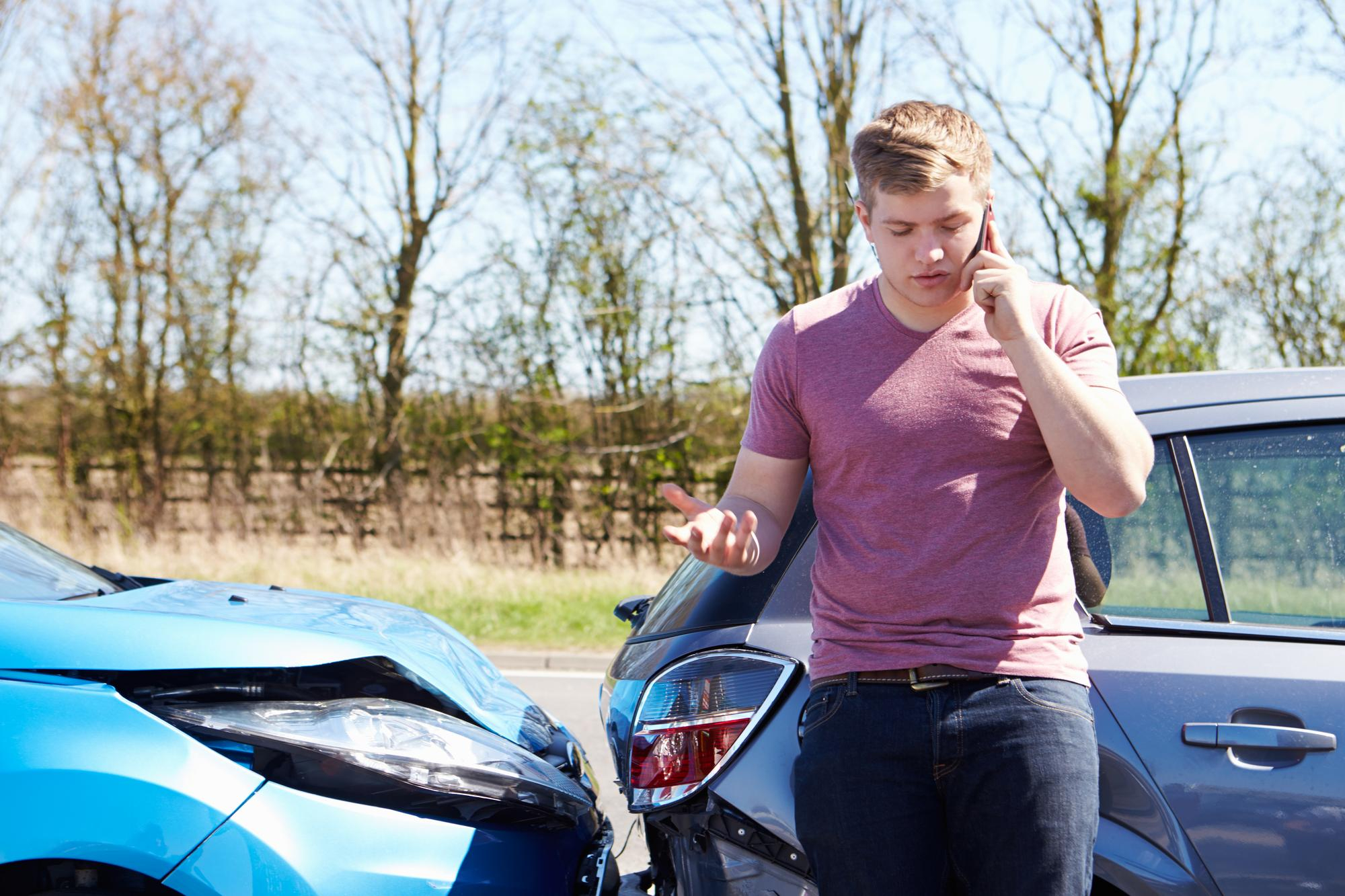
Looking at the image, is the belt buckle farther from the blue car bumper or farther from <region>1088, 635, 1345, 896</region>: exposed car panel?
the blue car bumper

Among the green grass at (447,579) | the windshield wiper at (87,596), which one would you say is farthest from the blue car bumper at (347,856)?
the green grass at (447,579)

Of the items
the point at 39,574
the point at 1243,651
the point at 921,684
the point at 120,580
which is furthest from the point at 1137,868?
the point at 120,580

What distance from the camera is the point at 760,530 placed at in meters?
1.87

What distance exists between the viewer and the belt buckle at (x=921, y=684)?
169 cm

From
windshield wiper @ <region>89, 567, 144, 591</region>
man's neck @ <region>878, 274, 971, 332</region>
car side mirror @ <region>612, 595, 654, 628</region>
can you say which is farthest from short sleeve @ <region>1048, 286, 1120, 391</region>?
windshield wiper @ <region>89, 567, 144, 591</region>

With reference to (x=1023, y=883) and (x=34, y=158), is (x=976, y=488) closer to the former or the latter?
(x=1023, y=883)

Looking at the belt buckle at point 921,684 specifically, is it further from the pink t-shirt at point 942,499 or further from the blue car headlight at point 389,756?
the blue car headlight at point 389,756

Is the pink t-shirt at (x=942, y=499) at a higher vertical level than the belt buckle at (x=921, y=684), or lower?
higher

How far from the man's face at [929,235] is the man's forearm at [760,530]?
44cm

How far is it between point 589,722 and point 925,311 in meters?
4.78

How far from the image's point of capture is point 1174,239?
12.9 m

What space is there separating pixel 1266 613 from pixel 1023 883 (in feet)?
2.98

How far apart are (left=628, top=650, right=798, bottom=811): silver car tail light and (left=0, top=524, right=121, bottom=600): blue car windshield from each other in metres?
1.78

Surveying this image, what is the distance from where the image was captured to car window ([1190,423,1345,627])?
2.18 meters
